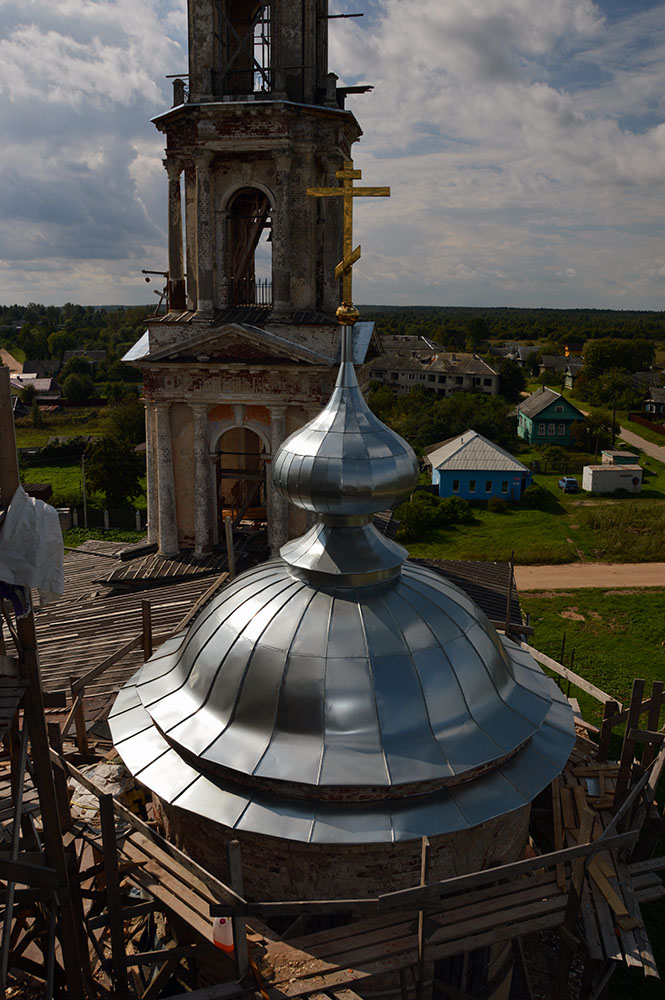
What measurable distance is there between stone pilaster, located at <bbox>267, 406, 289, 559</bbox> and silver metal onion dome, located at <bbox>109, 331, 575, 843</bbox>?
1019 cm

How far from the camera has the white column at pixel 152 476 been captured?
20234mm

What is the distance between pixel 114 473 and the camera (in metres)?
42.0

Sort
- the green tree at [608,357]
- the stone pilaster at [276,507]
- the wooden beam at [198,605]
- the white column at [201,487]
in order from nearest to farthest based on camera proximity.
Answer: the wooden beam at [198,605] → the stone pilaster at [276,507] → the white column at [201,487] → the green tree at [608,357]

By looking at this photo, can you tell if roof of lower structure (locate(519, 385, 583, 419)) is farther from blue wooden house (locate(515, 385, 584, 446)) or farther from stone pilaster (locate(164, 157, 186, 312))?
stone pilaster (locate(164, 157, 186, 312))

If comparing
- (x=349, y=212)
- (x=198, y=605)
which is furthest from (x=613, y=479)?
(x=349, y=212)

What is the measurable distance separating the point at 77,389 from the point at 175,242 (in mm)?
70770

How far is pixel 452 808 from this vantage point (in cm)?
641

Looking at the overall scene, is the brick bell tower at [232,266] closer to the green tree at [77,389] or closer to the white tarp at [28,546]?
the white tarp at [28,546]

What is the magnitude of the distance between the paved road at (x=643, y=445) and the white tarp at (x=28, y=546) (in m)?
56.7

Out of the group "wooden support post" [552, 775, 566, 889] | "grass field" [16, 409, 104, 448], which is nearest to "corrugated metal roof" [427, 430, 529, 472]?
"wooden support post" [552, 775, 566, 889]

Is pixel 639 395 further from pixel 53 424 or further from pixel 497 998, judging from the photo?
pixel 497 998

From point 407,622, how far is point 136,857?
319 cm

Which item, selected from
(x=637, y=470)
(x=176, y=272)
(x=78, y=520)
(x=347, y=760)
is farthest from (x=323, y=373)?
(x=637, y=470)

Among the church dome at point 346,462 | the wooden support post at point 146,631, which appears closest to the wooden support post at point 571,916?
the church dome at point 346,462
